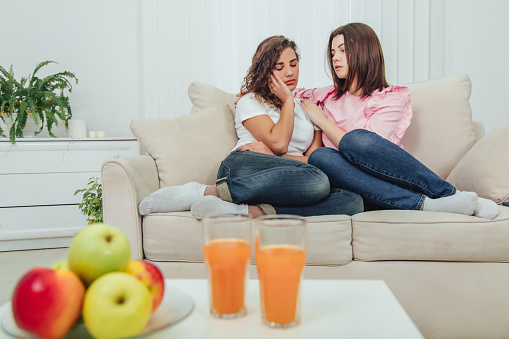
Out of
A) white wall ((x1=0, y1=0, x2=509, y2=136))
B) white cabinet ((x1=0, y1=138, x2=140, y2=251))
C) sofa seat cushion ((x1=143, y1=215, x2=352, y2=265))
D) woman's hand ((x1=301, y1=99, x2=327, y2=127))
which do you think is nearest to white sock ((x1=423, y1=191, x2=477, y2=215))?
sofa seat cushion ((x1=143, y1=215, x2=352, y2=265))

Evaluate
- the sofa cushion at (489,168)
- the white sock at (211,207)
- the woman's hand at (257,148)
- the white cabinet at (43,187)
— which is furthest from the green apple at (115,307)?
the white cabinet at (43,187)

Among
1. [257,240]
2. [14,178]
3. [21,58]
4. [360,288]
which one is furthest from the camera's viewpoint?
[21,58]

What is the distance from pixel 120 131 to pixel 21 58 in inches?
33.8

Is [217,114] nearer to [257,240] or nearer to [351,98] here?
[351,98]

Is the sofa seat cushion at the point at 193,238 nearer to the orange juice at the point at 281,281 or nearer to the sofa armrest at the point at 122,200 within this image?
the sofa armrest at the point at 122,200

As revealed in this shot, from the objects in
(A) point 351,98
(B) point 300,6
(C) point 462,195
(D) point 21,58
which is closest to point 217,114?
(A) point 351,98

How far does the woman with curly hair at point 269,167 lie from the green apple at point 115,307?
834mm

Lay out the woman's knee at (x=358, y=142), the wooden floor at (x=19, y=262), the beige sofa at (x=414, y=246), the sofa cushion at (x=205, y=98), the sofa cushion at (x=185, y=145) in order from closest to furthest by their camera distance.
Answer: the beige sofa at (x=414, y=246), the woman's knee at (x=358, y=142), the sofa cushion at (x=185, y=145), the wooden floor at (x=19, y=262), the sofa cushion at (x=205, y=98)

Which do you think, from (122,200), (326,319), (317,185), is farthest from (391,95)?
(326,319)

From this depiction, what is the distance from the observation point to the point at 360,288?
0.66m

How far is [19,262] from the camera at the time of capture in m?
2.20

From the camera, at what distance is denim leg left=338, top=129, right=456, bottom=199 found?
1.42 meters

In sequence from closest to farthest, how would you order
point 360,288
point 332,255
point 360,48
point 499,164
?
point 360,288 → point 332,255 → point 499,164 → point 360,48

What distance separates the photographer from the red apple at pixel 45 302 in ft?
1.42
